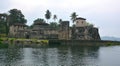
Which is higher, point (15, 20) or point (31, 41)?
point (15, 20)

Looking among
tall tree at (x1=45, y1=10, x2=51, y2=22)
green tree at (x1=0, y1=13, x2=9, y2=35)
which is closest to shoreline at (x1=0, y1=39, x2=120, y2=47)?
green tree at (x1=0, y1=13, x2=9, y2=35)

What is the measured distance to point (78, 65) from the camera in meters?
48.7

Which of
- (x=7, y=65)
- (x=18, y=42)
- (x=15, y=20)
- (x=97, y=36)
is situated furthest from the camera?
(x=15, y=20)

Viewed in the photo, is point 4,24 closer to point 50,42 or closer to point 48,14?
point 48,14

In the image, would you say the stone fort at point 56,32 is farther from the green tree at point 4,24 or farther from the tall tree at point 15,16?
the tall tree at point 15,16

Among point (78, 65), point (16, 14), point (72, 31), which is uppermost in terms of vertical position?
point (16, 14)

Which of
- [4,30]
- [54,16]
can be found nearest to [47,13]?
[54,16]

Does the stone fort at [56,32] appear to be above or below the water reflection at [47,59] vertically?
above

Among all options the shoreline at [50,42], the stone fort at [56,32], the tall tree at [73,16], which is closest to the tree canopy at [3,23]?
the stone fort at [56,32]

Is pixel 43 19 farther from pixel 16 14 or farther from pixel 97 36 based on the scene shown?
pixel 97 36

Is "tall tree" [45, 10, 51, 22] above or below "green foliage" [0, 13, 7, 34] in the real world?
above

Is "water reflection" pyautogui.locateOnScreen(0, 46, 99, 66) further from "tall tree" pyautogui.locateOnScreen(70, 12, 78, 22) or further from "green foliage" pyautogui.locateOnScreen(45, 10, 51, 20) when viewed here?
"green foliage" pyautogui.locateOnScreen(45, 10, 51, 20)

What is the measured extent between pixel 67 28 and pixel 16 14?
132 feet

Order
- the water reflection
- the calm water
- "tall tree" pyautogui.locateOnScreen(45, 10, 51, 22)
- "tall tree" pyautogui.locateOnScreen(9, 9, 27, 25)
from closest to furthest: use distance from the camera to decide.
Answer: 1. the calm water
2. the water reflection
3. "tall tree" pyautogui.locateOnScreen(9, 9, 27, 25)
4. "tall tree" pyautogui.locateOnScreen(45, 10, 51, 22)
